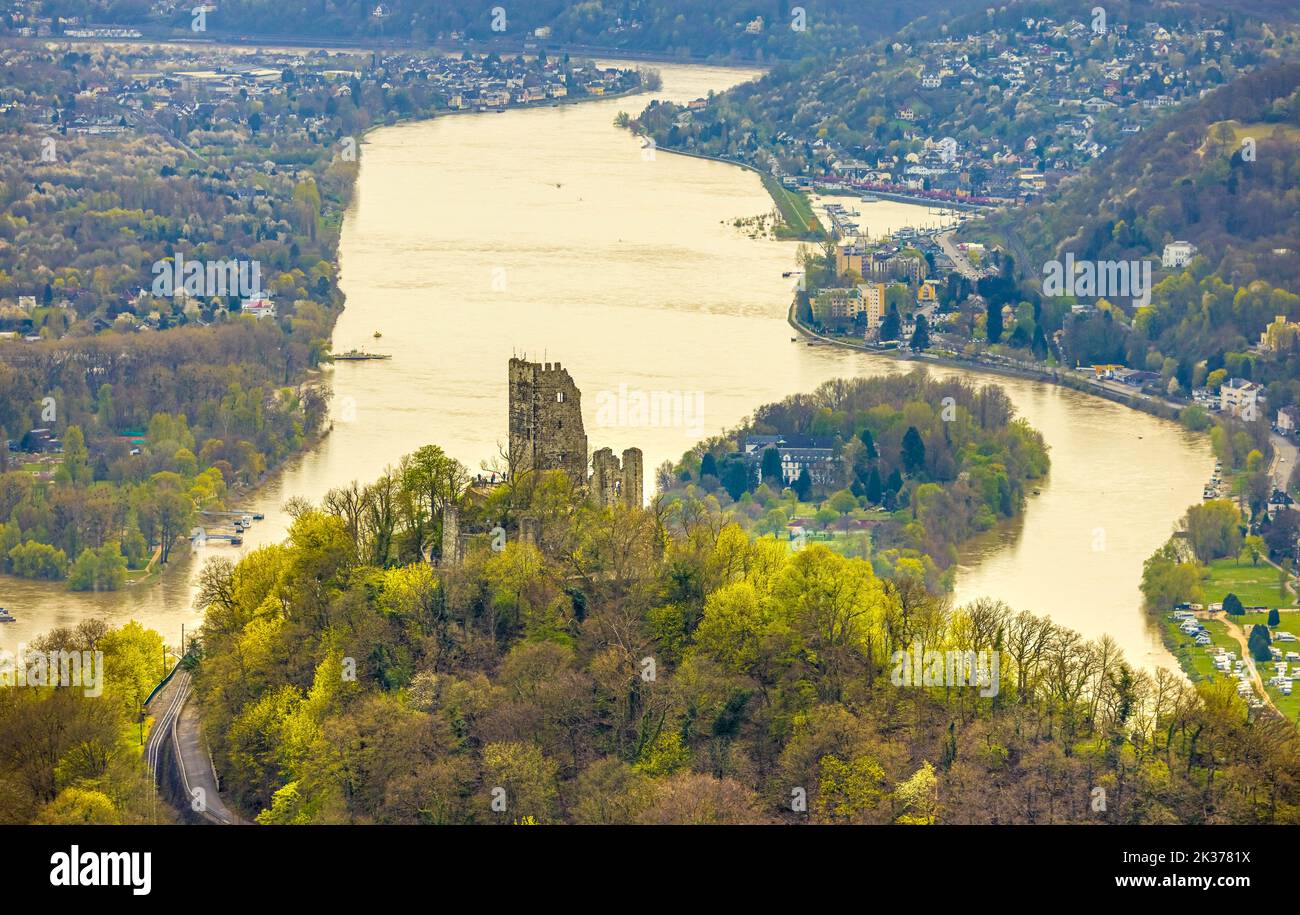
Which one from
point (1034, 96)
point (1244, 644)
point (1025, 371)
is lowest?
point (1244, 644)

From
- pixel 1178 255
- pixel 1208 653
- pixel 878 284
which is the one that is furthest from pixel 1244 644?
pixel 1178 255

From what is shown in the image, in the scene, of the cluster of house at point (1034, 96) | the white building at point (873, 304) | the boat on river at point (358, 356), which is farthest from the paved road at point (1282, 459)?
the cluster of house at point (1034, 96)

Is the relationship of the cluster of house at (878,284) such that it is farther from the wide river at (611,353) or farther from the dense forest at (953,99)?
the dense forest at (953,99)

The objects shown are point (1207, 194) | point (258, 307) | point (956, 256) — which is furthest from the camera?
point (1207, 194)

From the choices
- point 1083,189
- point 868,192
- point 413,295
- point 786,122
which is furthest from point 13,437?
point 786,122

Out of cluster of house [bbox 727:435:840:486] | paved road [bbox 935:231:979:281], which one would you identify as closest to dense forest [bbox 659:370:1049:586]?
cluster of house [bbox 727:435:840:486]

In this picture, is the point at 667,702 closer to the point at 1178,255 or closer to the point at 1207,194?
the point at 1178,255
